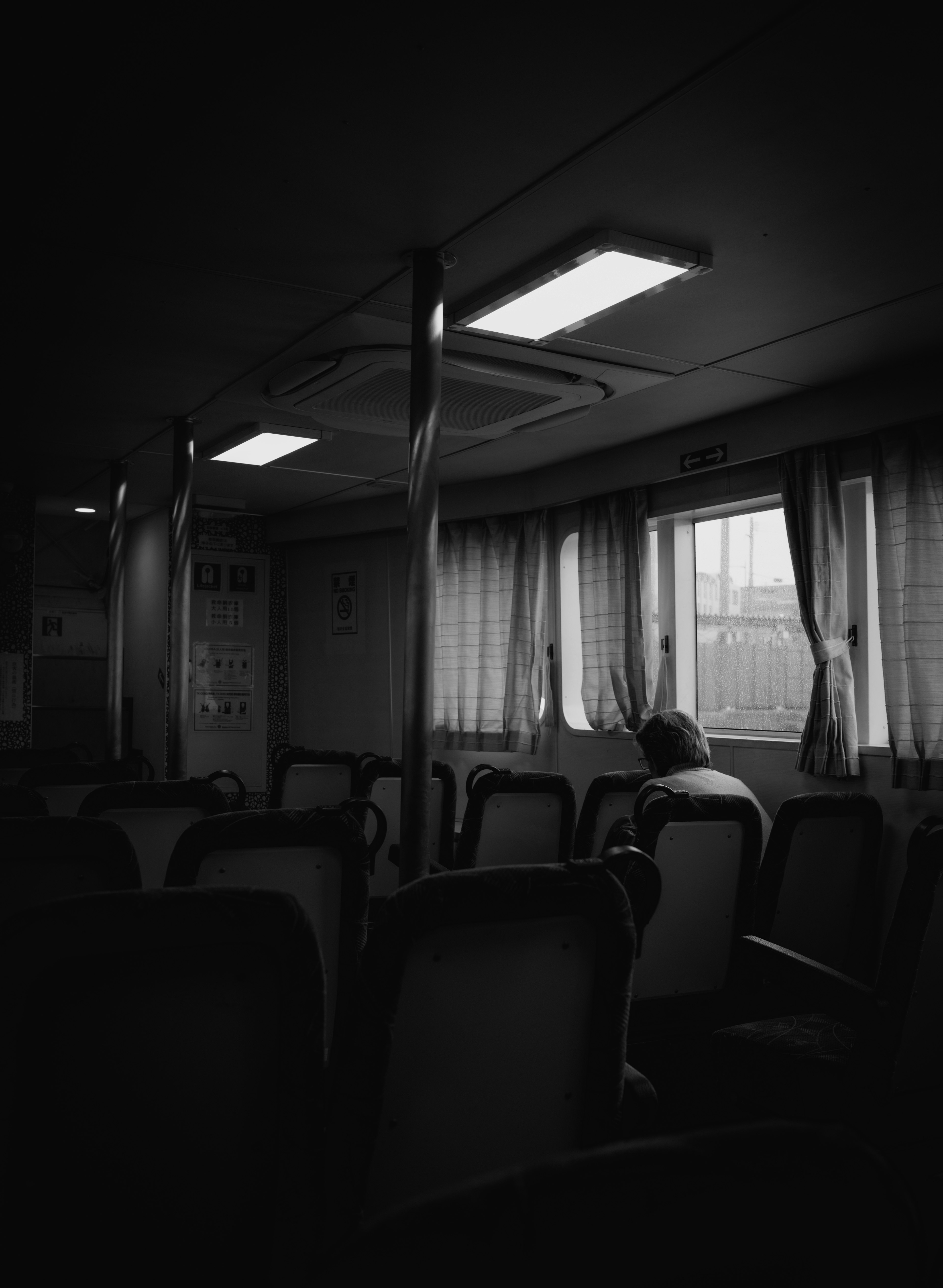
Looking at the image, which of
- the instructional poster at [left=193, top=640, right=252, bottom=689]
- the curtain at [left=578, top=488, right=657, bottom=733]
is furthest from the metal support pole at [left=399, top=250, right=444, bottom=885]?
the instructional poster at [left=193, top=640, right=252, bottom=689]

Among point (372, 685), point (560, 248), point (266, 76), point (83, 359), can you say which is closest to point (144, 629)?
point (372, 685)

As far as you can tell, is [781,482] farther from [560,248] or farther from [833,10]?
[833,10]

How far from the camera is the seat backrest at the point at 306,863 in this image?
212cm

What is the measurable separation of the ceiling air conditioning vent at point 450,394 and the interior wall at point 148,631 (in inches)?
143

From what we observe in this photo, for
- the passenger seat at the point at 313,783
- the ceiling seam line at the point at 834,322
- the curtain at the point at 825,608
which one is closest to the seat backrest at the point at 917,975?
the ceiling seam line at the point at 834,322

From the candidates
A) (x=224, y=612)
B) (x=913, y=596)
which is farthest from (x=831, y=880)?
(x=224, y=612)

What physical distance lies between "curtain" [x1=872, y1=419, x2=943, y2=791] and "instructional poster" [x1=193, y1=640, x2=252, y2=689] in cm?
543

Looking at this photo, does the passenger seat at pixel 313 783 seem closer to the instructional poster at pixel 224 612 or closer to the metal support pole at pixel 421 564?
the metal support pole at pixel 421 564

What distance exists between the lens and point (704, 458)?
5574 mm

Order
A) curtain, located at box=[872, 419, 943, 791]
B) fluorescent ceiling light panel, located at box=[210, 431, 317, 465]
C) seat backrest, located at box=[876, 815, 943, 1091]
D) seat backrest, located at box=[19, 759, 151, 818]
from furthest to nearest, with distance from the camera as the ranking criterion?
fluorescent ceiling light panel, located at box=[210, 431, 317, 465], curtain, located at box=[872, 419, 943, 791], seat backrest, located at box=[19, 759, 151, 818], seat backrest, located at box=[876, 815, 943, 1091]

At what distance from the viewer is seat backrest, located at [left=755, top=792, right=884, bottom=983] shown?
10.8ft

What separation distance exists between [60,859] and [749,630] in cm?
465

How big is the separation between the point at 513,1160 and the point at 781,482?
14.1ft

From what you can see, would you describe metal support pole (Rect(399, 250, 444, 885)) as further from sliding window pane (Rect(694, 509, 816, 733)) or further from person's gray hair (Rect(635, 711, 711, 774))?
sliding window pane (Rect(694, 509, 816, 733))
